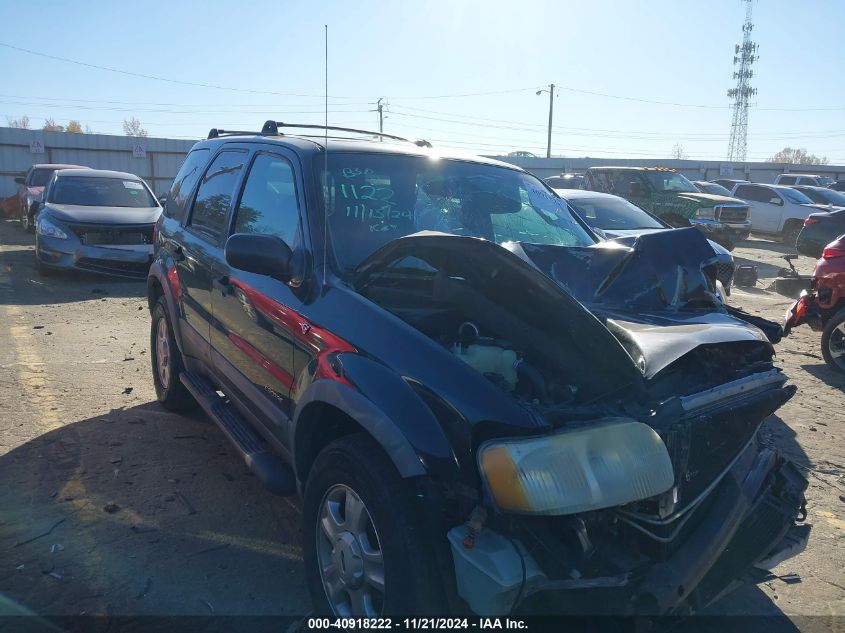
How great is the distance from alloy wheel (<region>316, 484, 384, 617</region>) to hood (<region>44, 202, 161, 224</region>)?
30.6 ft

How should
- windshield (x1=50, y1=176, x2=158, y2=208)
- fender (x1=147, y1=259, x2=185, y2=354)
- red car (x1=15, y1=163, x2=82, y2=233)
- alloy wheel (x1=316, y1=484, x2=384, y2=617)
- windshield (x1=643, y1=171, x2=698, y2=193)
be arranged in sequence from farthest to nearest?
red car (x1=15, y1=163, x2=82, y2=233), windshield (x1=643, y1=171, x2=698, y2=193), windshield (x1=50, y1=176, x2=158, y2=208), fender (x1=147, y1=259, x2=185, y2=354), alloy wheel (x1=316, y1=484, x2=384, y2=617)

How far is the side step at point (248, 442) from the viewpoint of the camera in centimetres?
309

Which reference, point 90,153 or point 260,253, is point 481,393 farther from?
point 90,153

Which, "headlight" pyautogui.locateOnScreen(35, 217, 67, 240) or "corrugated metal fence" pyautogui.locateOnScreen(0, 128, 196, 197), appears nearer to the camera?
"headlight" pyautogui.locateOnScreen(35, 217, 67, 240)

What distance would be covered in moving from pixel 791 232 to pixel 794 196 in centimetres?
122

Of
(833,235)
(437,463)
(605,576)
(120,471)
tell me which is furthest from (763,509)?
(833,235)

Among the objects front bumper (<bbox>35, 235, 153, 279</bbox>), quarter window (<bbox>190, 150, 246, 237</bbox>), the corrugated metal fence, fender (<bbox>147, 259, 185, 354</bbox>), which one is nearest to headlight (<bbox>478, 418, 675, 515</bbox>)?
quarter window (<bbox>190, 150, 246, 237</bbox>)

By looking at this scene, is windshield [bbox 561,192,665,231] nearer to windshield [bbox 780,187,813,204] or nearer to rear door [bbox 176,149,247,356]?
rear door [bbox 176,149,247,356]

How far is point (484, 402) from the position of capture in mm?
2168

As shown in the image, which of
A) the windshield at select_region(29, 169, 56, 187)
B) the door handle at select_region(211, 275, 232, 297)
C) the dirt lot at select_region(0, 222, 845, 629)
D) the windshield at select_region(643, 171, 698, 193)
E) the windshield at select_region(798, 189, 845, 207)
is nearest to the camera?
the dirt lot at select_region(0, 222, 845, 629)

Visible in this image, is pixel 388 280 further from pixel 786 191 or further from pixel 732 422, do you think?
pixel 786 191

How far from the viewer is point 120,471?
13.9 feet

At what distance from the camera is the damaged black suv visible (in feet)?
6.79

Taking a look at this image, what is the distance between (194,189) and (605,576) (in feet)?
12.7
